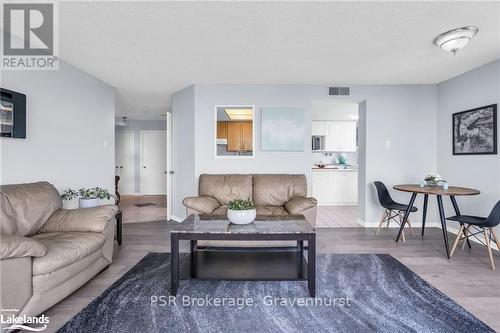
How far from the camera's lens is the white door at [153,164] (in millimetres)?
7969

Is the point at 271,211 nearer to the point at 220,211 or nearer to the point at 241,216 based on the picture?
the point at 220,211

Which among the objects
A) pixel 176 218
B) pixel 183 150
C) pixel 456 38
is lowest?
pixel 176 218

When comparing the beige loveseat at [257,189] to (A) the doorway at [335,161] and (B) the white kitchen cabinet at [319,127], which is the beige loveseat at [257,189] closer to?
(A) the doorway at [335,161]

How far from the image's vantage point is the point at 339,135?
6.99 meters

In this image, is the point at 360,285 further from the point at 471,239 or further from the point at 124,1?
the point at 124,1

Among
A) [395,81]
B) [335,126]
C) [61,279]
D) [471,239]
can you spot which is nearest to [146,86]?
[61,279]

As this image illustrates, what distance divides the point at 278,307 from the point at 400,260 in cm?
175

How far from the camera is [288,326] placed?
1.78 m

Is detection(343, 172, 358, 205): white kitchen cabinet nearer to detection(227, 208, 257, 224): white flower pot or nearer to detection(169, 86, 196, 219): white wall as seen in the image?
detection(169, 86, 196, 219): white wall

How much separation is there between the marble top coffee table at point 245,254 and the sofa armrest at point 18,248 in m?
0.87

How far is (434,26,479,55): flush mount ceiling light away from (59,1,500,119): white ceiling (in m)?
0.07

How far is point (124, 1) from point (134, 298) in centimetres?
236

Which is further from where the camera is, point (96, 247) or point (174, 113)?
point (174, 113)

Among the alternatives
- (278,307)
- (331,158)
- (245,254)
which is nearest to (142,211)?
(245,254)
